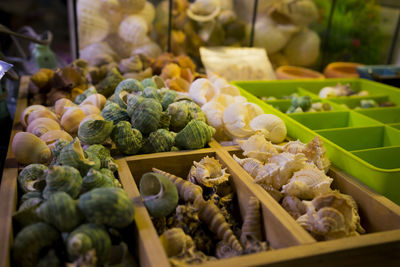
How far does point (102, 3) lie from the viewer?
1832 mm

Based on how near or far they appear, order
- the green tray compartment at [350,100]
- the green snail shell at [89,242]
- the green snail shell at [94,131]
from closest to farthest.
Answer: the green snail shell at [89,242], the green snail shell at [94,131], the green tray compartment at [350,100]

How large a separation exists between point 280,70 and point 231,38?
0.36 metres

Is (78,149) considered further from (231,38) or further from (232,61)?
(231,38)

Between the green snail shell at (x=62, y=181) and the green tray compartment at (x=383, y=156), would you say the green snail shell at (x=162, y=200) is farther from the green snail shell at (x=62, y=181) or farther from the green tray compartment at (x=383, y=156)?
the green tray compartment at (x=383, y=156)

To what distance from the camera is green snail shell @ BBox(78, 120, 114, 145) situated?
3.22ft

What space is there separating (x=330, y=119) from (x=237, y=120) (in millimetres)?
446

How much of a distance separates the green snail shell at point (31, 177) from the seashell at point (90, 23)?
3.81 ft

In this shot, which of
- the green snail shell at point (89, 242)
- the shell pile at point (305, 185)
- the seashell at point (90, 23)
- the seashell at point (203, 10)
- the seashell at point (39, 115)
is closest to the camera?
the green snail shell at point (89, 242)

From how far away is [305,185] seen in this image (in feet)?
2.89

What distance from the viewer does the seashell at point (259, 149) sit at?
103cm

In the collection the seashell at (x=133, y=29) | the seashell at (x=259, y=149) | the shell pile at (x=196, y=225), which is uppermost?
the seashell at (x=133, y=29)

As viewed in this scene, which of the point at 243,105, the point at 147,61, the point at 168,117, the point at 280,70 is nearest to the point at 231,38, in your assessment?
the point at 280,70

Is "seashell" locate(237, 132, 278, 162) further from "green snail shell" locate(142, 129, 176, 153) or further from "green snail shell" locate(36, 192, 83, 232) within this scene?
"green snail shell" locate(36, 192, 83, 232)

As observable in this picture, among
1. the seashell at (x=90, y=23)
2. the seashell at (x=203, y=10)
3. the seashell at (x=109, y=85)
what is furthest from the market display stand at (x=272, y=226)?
the seashell at (x=203, y=10)
